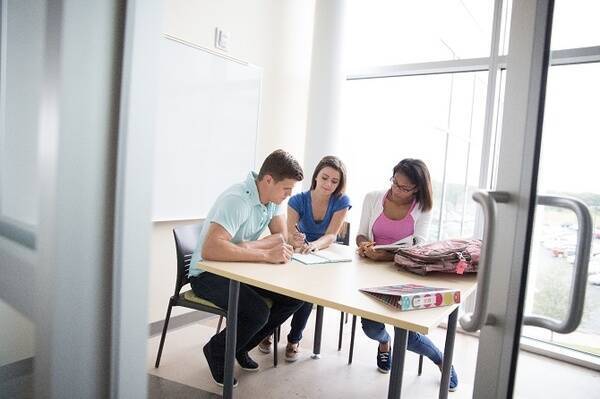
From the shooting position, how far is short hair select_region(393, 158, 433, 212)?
2.27m

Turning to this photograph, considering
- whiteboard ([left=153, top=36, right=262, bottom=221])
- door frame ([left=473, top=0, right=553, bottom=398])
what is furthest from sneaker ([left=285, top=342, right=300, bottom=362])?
door frame ([left=473, top=0, right=553, bottom=398])

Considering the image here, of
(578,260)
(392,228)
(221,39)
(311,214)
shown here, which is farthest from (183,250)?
(578,260)

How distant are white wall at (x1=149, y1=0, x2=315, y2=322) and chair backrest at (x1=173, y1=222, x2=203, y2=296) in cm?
55

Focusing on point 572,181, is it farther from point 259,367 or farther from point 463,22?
point 463,22

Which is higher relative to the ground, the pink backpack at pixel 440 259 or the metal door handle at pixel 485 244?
the metal door handle at pixel 485 244

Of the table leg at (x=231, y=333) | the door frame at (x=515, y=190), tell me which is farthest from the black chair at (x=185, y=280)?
the door frame at (x=515, y=190)

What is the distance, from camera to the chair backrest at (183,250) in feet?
6.86

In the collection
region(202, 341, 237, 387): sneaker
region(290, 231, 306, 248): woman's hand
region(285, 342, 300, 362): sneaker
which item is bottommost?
region(285, 342, 300, 362): sneaker

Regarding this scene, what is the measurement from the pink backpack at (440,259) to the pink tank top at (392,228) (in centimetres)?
41

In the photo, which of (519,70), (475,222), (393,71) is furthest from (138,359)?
(393,71)

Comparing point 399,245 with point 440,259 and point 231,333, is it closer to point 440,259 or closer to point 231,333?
point 440,259

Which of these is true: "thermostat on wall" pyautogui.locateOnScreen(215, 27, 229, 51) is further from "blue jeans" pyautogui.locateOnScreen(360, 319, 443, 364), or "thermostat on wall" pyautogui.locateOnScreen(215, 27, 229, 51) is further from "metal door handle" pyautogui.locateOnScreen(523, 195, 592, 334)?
"metal door handle" pyautogui.locateOnScreen(523, 195, 592, 334)

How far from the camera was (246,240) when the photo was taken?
7.05 ft

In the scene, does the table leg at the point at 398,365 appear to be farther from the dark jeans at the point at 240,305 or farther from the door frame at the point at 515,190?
the dark jeans at the point at 240,305
